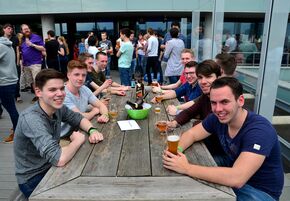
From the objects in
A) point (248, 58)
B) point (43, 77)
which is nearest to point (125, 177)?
point (43, 77)

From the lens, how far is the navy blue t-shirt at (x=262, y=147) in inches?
61.4

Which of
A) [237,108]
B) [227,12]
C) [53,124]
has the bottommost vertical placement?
[53,124]

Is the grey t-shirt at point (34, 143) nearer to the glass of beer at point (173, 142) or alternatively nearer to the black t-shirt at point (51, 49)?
the glass of beer at point (173, 142)

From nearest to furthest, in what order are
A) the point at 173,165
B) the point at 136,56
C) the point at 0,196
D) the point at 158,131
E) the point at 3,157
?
1. the point at 173,165
2. the point at 158,131
3. the point at 0,196
4. the point at 3,157
5. the point at 136,56

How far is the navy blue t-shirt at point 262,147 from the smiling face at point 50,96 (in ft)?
4.18

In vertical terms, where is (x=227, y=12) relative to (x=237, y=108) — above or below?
above

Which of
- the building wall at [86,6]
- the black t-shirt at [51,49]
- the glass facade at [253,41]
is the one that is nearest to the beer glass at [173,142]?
the glass facade at [253,41]

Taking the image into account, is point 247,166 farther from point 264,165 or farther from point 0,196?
point 0,196

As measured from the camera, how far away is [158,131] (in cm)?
223

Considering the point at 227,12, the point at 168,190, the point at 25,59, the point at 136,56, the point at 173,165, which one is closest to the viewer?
the point at 168,190

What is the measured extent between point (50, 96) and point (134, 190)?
963mm

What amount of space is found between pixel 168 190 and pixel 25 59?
19.5 feet

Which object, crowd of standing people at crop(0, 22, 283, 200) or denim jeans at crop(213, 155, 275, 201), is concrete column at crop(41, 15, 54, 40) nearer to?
crowd of standing people at crop(0, 22, 283, 200)

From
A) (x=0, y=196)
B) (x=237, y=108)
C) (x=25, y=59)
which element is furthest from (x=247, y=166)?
(x=25, y=59)
